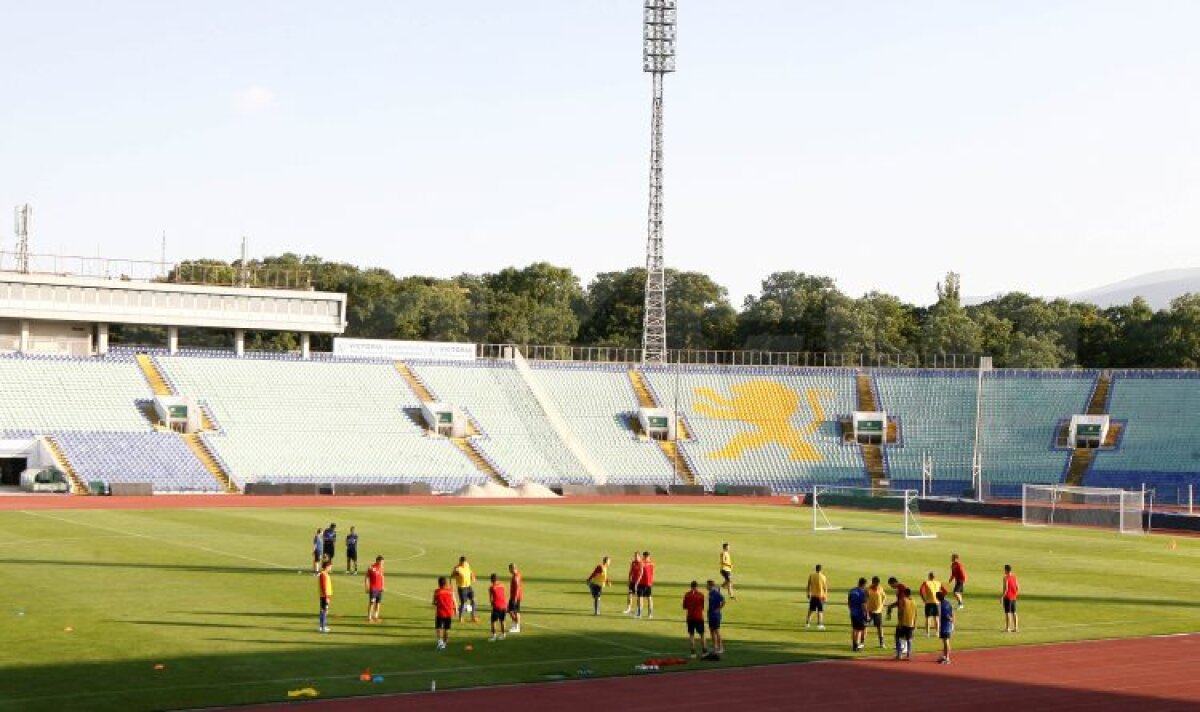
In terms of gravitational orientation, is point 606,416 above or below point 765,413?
below

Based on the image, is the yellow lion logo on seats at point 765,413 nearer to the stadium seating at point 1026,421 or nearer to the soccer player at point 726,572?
the stadium seating at point 1026,421

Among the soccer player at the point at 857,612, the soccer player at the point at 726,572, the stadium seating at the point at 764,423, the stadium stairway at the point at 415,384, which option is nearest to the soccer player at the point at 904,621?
the soccer player at the point at 857,612

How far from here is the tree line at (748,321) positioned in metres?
142

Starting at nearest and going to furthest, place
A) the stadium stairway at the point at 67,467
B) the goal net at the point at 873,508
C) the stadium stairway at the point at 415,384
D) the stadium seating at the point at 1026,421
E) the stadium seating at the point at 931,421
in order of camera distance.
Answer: the goal net at the point at 873,508 → the stadium stairway at the point at 67,467 → the stadium seating at the point at 1026,421 → the stadium seating at the point at 931,421 → the stadium stairway at the point at 415,384

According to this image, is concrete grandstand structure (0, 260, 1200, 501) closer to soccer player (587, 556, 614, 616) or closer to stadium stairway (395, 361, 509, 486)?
stadium stairway (395, 361, 509, 486)

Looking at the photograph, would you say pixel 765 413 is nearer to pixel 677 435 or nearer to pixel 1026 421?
pixel 677 435

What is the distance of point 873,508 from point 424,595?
4571 cm

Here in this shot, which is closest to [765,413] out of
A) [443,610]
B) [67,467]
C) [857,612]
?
[67,467]

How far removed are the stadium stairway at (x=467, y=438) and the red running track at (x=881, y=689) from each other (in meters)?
62.7

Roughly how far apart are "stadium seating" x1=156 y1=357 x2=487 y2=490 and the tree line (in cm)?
3741

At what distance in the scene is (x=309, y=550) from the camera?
169 feet

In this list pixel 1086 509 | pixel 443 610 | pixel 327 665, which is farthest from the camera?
pixel 1086 509

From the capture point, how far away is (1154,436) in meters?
95.8

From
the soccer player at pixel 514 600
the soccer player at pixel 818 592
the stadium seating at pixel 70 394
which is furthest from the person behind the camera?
the stadium seating at pixel 70 394
